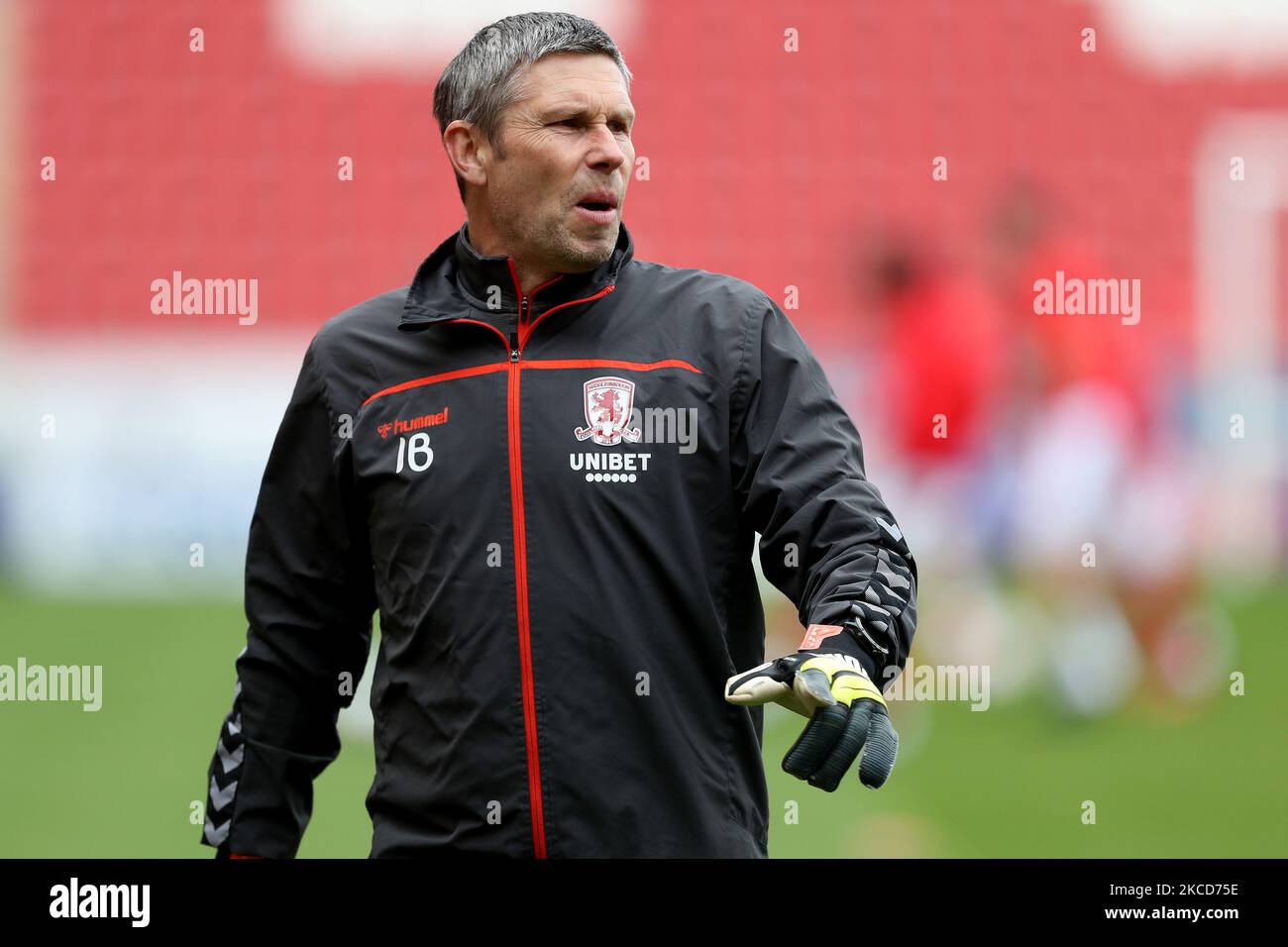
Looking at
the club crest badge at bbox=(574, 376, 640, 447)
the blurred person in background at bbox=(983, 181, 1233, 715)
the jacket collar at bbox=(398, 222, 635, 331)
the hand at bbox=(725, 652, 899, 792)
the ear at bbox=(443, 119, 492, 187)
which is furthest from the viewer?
the blurred person in background at bbox=(983, 181, 1233, 715)

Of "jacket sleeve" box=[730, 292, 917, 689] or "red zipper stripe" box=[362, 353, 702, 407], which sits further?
"red zipper stripe" box=[362, 353, 702, 407]

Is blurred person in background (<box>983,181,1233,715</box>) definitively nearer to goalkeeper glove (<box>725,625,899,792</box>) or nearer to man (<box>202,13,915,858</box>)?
man (<box>202,13,915,858</box>)

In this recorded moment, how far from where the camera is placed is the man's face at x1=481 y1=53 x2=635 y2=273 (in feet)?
7.41

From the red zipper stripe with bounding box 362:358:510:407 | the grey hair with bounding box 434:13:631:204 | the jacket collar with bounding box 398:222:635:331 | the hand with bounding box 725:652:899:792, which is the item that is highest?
the grey hair with bounding box 434:13:631:204

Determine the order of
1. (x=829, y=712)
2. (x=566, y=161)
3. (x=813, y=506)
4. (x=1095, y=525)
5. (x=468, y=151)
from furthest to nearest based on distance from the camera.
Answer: (x=1095, y=525) → (x=468, y=151) → (x=566, y=161) → (x=813, y=506) → (x=829, y=712)

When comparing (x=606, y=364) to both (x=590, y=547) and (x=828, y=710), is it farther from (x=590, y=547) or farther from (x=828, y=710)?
(x=828, y=710)

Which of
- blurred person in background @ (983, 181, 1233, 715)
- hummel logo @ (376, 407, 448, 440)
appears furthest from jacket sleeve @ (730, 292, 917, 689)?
blurred person in background @ (983, 181, 1233, 715)

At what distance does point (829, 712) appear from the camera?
6.07 feet

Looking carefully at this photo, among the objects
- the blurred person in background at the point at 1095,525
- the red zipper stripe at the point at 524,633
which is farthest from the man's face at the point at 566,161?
the blurred person in background at the point at 1095,525

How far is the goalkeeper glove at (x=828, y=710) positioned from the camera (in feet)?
6.05

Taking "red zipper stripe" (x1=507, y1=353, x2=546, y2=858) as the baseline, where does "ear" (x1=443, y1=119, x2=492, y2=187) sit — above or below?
above

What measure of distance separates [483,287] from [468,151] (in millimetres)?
228

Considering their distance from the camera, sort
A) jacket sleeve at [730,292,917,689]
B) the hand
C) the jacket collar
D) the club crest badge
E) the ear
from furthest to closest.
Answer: the ear
the jacket collar
the club crest badge
jacket sleeve at [730,292,917,689]
the hand

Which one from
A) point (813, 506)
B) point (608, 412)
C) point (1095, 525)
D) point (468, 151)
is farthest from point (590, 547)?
point (1095, 525)
